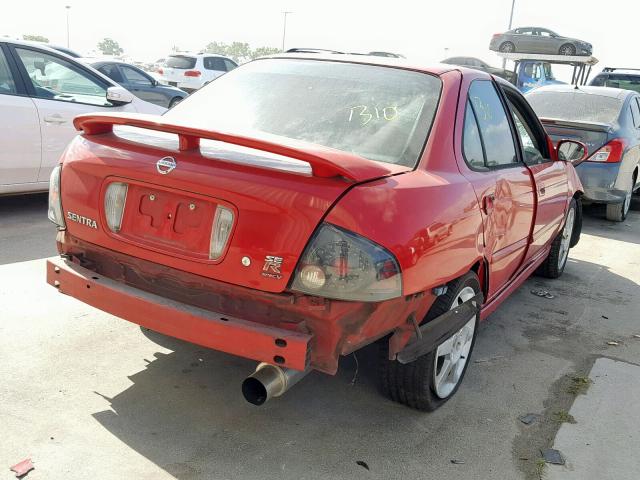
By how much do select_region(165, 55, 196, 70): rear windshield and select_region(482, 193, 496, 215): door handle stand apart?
66.6ft

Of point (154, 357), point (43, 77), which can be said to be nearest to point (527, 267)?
point (154, 357)

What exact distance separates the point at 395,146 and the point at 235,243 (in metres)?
0.96

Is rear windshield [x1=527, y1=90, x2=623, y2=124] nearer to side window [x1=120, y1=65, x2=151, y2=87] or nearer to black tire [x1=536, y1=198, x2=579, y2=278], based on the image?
black tire [x1=536, y1=198, x2=579, y2=278]

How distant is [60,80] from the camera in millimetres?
6562

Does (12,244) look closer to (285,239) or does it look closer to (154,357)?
(154,357)

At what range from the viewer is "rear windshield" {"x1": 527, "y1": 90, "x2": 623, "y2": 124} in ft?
27.6

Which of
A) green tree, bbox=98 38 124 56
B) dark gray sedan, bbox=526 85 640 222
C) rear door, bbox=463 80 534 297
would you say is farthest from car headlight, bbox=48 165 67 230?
green tree, bbox=98 38 124 56

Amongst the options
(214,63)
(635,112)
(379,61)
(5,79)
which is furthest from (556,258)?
(214,63)

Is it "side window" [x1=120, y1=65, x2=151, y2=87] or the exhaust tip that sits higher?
the exhaust tip

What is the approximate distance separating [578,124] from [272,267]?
628 cm

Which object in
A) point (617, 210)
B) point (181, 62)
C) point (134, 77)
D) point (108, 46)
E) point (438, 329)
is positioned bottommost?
point (108, 46)

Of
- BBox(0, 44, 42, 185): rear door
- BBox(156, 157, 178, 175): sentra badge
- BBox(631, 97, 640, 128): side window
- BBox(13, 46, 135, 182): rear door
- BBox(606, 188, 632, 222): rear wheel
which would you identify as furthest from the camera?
BBox(631, 97, 640, 128): side window

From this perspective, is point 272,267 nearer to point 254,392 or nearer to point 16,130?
point 254,392

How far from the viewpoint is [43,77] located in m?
6.39
